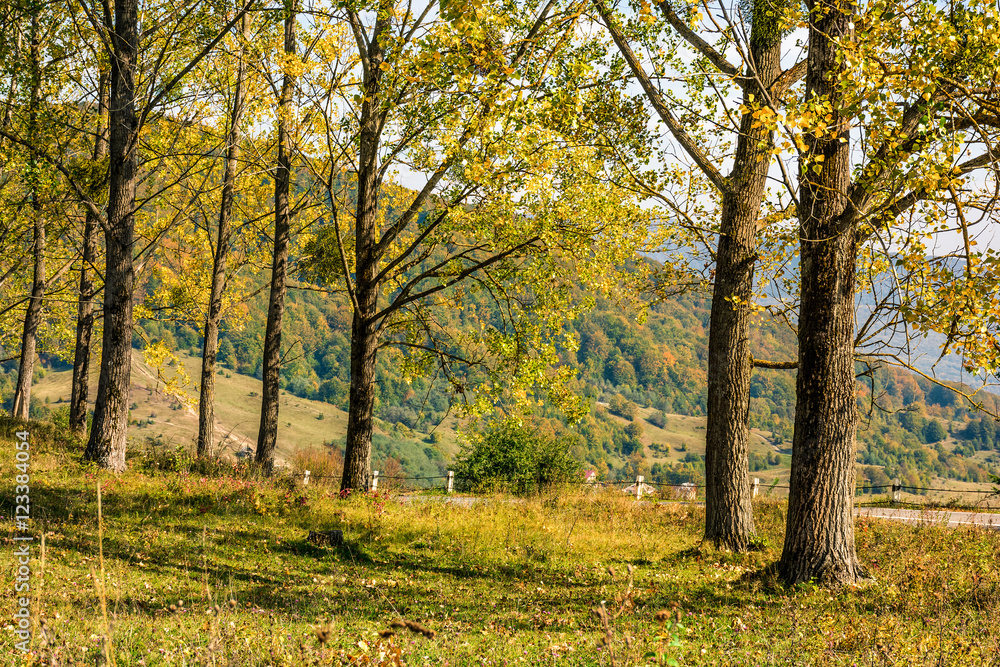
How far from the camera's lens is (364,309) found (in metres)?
12.2

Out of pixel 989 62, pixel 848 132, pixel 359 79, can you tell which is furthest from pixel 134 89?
pixel 989 62

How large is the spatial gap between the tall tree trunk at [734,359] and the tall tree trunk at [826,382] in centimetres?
205

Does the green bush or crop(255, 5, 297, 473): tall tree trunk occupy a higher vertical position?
crop(255, 5, 297, 473): tall tree trunk

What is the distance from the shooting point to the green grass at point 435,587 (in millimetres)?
4325

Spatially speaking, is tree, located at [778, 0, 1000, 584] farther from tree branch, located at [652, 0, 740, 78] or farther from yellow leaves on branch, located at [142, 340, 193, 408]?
yellow leaves on branch, located at [142, 340, 193, 408]

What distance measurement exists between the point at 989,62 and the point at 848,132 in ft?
7.21

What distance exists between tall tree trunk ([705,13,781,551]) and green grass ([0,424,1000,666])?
68 centimetres

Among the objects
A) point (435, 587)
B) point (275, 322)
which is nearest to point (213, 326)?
point (275, 322)

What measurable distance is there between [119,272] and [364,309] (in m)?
4.54

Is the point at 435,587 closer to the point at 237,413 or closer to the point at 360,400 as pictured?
the point at 360,400

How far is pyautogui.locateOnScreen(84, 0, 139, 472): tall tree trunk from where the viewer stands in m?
11.8

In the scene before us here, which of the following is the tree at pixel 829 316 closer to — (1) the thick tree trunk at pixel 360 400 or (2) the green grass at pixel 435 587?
(2) the green grass at pixel 435 587

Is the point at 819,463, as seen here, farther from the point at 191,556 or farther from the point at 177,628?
the point at 191,556

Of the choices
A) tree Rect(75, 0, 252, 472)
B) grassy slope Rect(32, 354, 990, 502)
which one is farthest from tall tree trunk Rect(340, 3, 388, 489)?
grassy slope Rect(32, 354, 990, 502)
